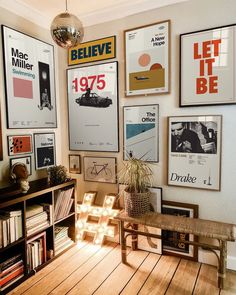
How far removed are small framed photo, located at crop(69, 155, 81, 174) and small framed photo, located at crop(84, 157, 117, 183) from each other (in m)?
0.10

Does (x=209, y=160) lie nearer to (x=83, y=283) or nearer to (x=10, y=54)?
(x=83, y=283)

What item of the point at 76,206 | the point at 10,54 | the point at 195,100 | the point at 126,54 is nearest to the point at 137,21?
the point at 126,54

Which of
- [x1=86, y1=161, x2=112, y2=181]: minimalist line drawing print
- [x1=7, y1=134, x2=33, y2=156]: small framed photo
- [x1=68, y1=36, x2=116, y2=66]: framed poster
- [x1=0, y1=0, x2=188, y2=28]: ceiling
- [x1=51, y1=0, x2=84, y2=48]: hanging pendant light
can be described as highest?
[x1=0, y1=0, x2=188, y2=28]: ceiling

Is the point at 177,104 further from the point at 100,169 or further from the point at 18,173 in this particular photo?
the point at 18,173

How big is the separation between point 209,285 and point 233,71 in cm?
175

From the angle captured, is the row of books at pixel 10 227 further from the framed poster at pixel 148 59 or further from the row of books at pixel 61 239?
the framed poster at pixel 148 59

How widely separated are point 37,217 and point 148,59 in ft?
5.98

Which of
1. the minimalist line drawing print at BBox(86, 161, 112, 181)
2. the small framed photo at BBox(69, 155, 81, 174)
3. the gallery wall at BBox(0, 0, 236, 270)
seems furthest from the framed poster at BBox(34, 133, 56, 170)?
the minimalist line drawing print at BBox(86, 161, 112, 181)

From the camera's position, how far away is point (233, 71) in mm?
1952

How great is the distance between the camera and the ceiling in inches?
88.0

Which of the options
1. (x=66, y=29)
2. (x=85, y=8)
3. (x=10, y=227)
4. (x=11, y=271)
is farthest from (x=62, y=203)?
(x=85, y=8)

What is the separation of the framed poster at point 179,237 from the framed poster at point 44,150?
1.35 metres

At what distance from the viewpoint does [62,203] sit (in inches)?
95.7

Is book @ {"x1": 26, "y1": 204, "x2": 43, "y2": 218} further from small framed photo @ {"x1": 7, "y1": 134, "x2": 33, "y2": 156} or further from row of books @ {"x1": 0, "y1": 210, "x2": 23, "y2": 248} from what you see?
small framed photo @ {"x1": 7, "y1": 134, "x2": 33, "y2": 156}
